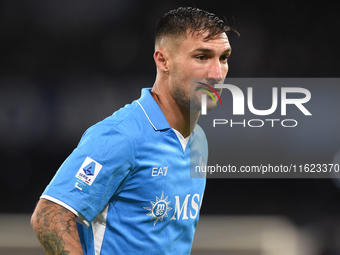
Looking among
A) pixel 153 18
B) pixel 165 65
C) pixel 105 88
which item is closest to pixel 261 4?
pixel 153 18

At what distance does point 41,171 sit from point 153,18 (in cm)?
180

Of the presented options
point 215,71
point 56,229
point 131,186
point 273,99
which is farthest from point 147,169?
point 273,99

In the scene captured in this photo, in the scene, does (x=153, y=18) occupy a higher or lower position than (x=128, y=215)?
higher

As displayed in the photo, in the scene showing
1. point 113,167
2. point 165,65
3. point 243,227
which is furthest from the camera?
point 243,227

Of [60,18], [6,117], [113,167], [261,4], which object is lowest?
[113,167]

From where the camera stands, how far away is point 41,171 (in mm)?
3334

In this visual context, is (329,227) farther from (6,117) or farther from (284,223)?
(6,117)

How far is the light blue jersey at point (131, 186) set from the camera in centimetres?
94

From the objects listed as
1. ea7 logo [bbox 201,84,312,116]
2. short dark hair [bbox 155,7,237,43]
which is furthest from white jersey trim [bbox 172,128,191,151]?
ea7 logo [bbox 201,84,312,116]

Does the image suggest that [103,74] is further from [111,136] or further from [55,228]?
[55,228]

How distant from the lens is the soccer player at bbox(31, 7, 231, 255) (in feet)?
3.06

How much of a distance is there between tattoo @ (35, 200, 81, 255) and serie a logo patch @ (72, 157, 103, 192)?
0.07 meters

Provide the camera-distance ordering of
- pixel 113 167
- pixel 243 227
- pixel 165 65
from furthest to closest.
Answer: pixel 243 227 → pixel 165 65 → pixel 113 167

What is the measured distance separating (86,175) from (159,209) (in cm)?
26
